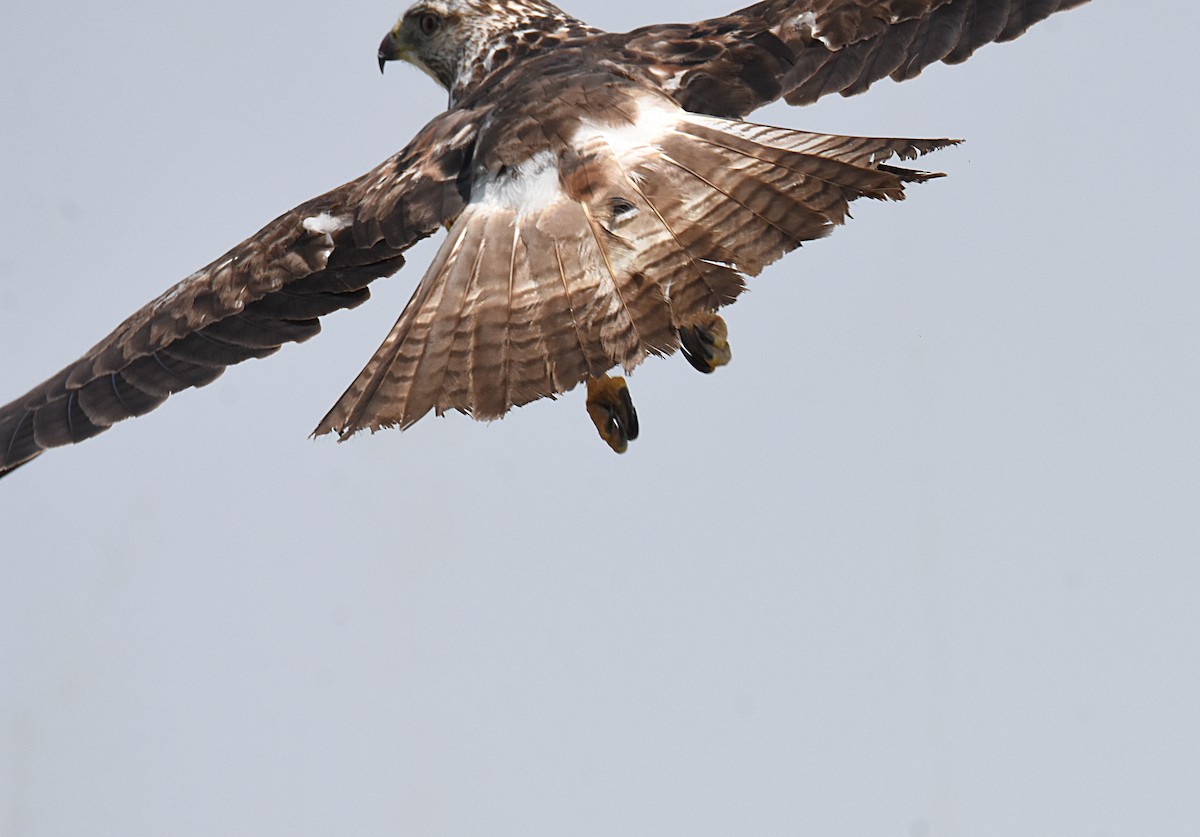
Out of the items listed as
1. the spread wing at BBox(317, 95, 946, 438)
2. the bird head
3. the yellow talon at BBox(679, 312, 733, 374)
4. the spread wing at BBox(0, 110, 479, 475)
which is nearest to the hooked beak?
the bird head

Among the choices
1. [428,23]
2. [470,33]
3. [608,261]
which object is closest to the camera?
[608,261]

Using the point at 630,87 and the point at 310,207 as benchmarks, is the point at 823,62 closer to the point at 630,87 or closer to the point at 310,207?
the point at 630,87

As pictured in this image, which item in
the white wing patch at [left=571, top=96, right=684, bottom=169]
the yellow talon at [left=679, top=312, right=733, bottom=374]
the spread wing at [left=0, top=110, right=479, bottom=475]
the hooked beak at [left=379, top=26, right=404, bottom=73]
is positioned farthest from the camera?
the hooked beak at [left=379, top=26, right=404, bottom=73]

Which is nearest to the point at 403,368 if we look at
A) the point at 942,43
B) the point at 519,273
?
the point at 519,273

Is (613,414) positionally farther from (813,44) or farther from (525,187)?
(813,44)

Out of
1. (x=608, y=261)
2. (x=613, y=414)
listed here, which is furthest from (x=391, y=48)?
(x=608, y=261)

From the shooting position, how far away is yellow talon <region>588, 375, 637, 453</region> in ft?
20.7

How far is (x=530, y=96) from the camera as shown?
5.89m

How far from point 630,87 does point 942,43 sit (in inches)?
65.8

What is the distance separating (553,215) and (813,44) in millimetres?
1794

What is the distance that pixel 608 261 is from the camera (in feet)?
16.4

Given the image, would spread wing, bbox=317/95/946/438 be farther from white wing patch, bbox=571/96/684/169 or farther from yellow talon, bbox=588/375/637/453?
yellow talon, bbox=588/375/637/453

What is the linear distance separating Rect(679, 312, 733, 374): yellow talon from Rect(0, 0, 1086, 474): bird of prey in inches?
0.4

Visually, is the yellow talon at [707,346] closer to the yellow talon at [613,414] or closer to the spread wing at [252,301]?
the yellow talon at [613,414]
